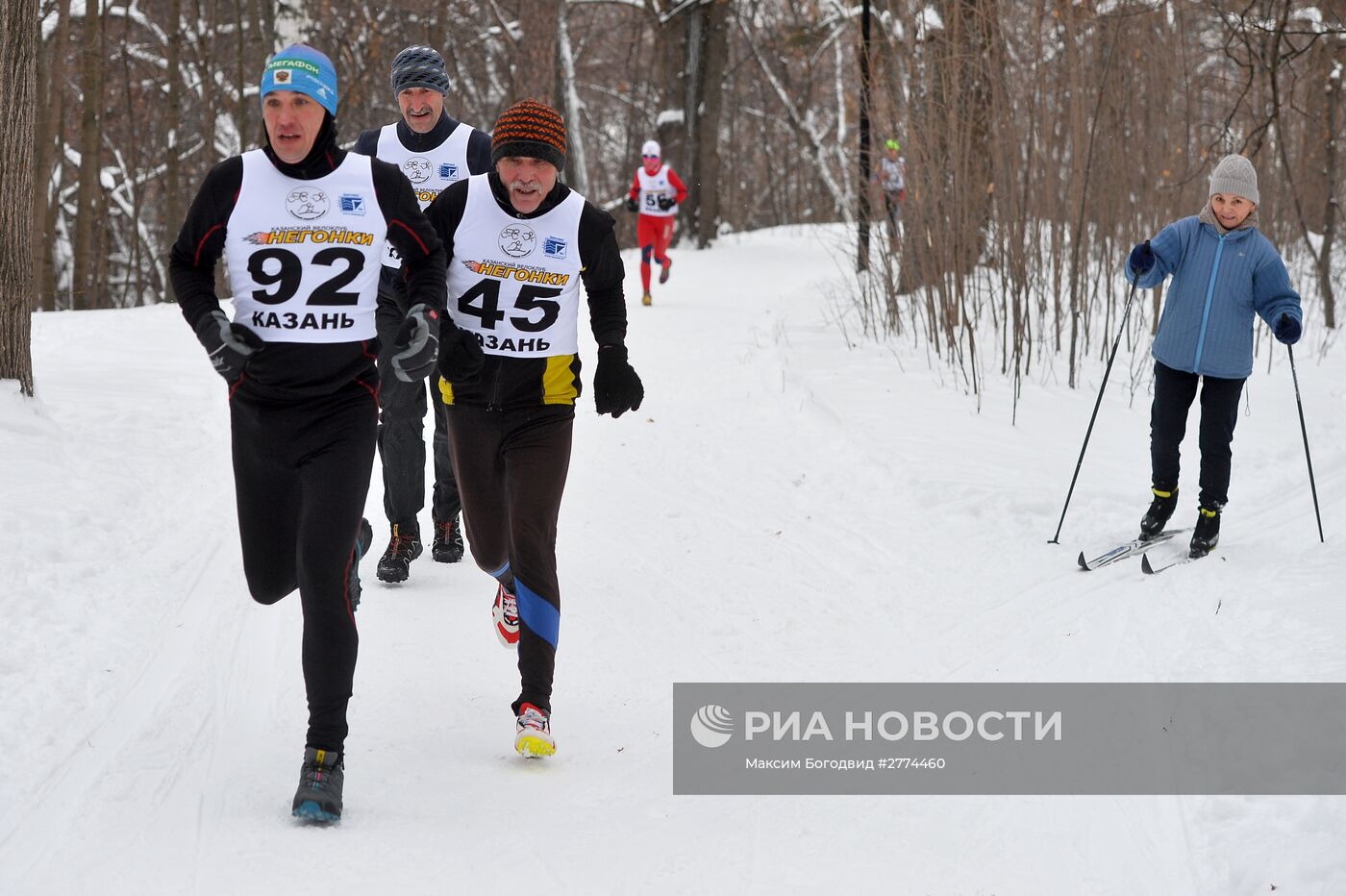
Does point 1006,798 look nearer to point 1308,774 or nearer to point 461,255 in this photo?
point 1308,774

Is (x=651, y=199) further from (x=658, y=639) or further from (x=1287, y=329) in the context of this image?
(x=658, y=639)

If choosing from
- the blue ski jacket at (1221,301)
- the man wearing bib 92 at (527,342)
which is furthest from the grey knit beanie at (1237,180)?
the man wearing bib 92 at (527,342)

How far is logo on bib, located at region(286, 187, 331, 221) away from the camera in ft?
11.6

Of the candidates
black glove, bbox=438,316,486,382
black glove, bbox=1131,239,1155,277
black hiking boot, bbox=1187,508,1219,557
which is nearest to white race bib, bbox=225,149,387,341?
black glove, bbox=438,316,486,382

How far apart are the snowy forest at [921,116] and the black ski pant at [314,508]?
4.50 metres

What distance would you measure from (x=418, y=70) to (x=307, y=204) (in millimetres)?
2251

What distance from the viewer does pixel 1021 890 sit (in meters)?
3.37

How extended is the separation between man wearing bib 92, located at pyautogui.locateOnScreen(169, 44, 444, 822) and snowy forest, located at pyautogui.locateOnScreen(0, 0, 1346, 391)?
14.5ft

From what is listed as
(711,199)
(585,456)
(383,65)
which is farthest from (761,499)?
(383,65)

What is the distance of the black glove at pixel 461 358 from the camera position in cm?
396

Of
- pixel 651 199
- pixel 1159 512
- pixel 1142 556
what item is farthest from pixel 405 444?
pixel 651 199

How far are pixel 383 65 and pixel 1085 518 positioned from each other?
20.6m

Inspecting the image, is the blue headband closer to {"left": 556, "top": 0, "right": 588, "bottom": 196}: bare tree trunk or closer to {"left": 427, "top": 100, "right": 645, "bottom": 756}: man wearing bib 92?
→ {"left": 427, "top": 100, "right": 645, "bottom": 756}: man wearing bib 92

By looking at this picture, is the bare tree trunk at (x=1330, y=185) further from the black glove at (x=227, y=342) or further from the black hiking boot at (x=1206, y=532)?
the black glove at (x=227, y=342)
